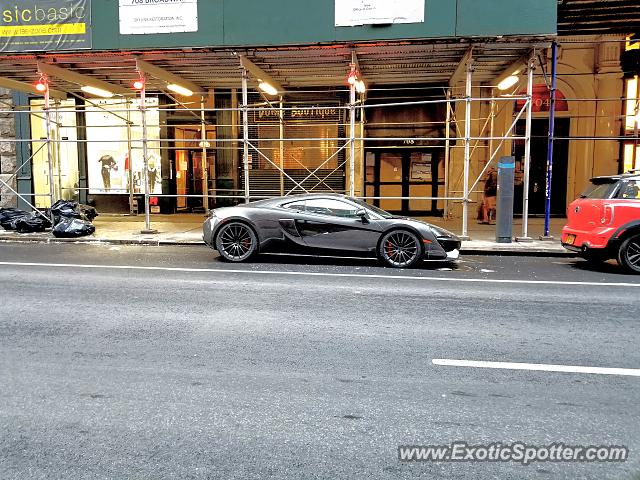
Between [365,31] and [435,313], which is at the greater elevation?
[365,31]

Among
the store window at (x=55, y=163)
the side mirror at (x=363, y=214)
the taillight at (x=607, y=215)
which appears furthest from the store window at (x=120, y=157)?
the taillight at (x=607, y=215)

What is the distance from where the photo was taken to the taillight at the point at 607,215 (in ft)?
28.4

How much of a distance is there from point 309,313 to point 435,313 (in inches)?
58.1

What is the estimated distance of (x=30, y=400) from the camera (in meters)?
3.86

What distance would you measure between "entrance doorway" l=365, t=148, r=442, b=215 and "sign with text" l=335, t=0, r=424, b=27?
6059 mm

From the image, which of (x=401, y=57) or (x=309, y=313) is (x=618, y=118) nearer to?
(x=401, y=57)

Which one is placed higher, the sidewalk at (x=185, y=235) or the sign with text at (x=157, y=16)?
the sign with text at (x=157, y=16)

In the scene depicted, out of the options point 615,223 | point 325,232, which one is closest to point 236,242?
point 325,232

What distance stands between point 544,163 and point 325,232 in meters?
10.8

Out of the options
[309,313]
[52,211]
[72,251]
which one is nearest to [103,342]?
[309,313]

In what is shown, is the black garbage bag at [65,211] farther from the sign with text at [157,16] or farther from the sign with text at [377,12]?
the sign with text at [377,12]

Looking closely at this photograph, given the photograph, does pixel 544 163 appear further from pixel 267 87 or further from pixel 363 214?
pixel 363 214

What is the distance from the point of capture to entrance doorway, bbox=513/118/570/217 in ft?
55.4

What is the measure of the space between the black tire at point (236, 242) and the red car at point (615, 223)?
5.83m
